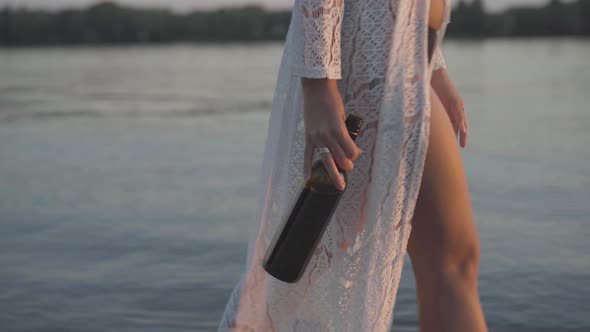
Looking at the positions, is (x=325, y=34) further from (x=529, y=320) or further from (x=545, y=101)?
(x=545, y=101)

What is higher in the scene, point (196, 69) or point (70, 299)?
point (70, 299)

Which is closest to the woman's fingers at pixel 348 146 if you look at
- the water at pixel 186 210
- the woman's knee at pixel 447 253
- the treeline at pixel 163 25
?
the woman's knee at pixel 447 253

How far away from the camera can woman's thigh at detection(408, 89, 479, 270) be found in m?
2.00

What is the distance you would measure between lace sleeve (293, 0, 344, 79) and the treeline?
36260mm

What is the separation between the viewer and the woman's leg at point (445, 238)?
6.58ft

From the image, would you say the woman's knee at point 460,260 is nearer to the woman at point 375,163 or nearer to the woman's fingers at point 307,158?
the woman at point 375,163

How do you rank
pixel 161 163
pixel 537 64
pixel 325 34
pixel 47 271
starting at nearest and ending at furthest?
pixel 325 34 < pixel 47 271 < pixel 161 163 < pixel 537 64

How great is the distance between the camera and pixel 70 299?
365cm

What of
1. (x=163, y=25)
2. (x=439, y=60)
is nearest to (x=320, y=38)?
(x=439, y=60)

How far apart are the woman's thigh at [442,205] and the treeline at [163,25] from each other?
3615cm

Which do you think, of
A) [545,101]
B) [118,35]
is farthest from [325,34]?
[118,35]

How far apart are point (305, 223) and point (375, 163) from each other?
219 mm

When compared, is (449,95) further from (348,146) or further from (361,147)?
(348,146)

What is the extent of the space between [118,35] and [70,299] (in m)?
40.2
